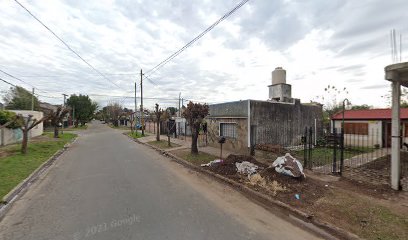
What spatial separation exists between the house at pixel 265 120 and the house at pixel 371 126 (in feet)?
10.7

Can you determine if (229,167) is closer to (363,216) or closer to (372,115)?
(363,216)

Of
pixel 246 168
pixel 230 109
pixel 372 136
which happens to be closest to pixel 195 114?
pixel 230 109

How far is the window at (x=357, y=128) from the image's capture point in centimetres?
1964

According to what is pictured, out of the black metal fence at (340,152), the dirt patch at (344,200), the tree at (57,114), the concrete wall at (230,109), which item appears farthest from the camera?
the tree at (57,114)

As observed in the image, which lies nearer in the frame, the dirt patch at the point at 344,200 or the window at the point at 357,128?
the dirt patch at the point at 344,200

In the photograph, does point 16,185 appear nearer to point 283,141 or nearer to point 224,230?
point 224,230

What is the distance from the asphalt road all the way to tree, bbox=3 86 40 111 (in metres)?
46.5

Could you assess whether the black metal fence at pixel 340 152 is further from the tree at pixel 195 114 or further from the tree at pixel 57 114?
the tree at pixel 57 114

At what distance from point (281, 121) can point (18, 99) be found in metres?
50.3

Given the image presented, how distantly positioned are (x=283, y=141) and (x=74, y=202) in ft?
45.2

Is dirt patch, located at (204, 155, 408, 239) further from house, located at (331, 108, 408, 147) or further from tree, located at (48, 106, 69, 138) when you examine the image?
tree, located at (48, 106, 69, 138)

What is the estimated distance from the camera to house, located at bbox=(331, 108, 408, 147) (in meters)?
18.3

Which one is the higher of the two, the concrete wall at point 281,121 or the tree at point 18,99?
the tree at point 18,99

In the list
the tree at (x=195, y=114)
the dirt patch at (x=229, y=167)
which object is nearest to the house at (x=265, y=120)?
the tree at (x=195, y=114)
